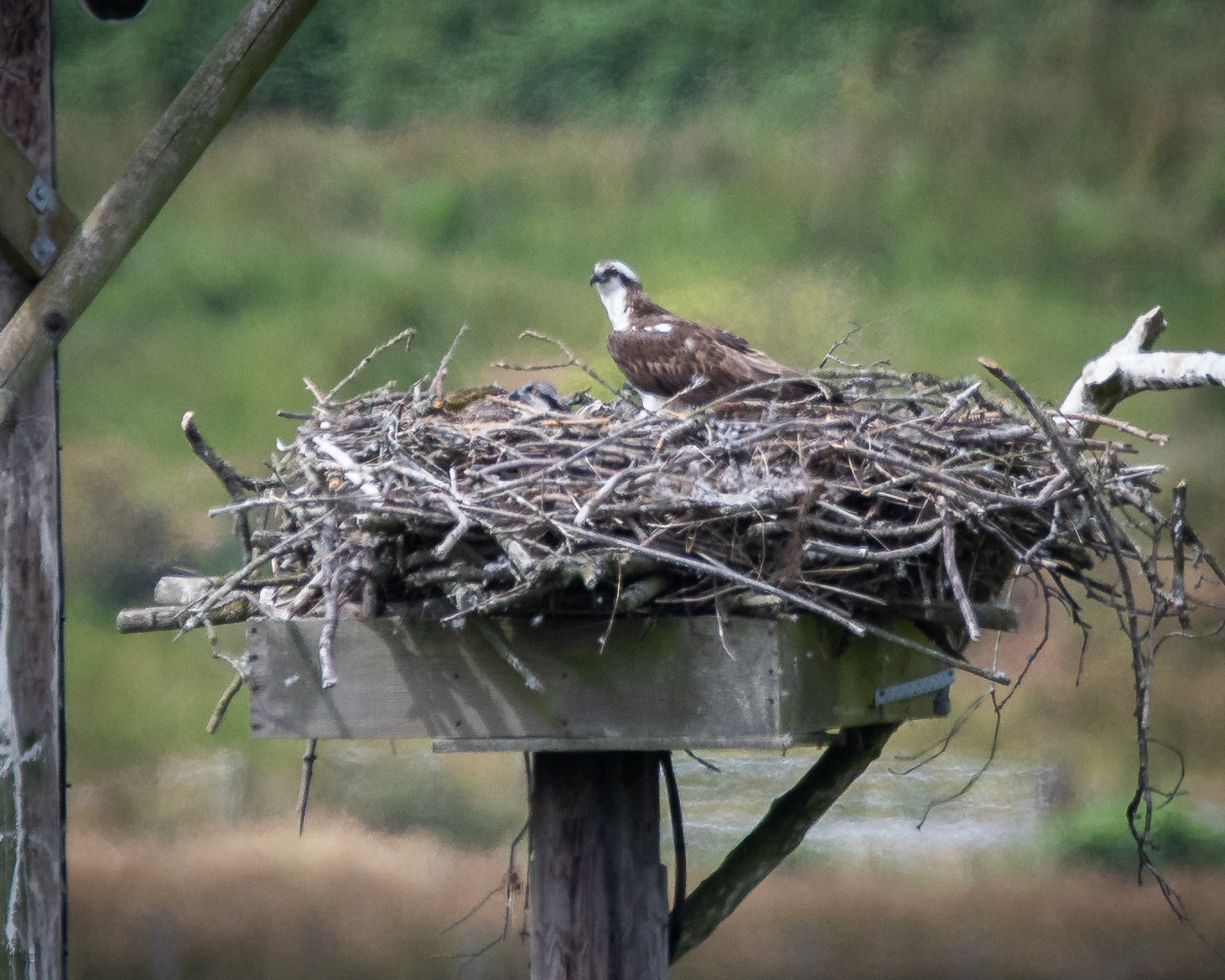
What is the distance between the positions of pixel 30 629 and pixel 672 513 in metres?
1.04

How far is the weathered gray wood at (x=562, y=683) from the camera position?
6.06ft

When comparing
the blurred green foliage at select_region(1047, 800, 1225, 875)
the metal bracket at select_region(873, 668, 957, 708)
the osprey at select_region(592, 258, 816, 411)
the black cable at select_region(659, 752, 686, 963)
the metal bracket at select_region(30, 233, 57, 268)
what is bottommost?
the blurred green foliage at select_region(1047, 800, 1225, 875)

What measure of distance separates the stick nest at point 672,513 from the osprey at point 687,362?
0.44m

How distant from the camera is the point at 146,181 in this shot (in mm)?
2156

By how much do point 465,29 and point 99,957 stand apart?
339 centimetres

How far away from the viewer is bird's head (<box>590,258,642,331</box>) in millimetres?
3314

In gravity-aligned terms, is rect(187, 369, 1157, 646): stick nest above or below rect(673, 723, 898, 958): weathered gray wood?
above

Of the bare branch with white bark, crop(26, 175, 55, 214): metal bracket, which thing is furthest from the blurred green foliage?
crop(26, 175, 55, 214): metal bracket

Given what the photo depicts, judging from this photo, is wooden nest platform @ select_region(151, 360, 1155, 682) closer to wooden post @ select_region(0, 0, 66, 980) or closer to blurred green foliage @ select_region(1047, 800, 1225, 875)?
wooden post @ select_region(0, 0, 66, 980)

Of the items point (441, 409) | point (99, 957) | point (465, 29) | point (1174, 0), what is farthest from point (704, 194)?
point (99, 957)

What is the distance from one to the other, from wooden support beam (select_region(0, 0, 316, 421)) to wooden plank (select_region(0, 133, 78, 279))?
0.13 feet

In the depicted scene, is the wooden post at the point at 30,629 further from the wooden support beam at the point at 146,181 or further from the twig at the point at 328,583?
the twig at the point at 328,583

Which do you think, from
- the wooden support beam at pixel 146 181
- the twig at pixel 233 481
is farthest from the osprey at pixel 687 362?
the wooden support beam at pixel 146 181

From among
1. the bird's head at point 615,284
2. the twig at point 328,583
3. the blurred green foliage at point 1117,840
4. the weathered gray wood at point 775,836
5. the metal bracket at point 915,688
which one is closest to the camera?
the twig at point 328,583
